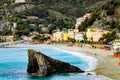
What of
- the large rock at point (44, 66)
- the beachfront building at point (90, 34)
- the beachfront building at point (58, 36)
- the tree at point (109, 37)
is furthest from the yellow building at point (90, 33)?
the large rock at point (44, 66)

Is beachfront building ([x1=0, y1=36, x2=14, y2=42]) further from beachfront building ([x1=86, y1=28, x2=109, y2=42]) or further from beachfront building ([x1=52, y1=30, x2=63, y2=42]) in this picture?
beachfront building ([x1=86, y1=28, x2=109, y2=42])

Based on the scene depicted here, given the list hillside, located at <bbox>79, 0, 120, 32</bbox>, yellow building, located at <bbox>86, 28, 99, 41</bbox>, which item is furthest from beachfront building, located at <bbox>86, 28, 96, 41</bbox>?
hillside, located at <bbox>79, 0, 120, 32</bbox>

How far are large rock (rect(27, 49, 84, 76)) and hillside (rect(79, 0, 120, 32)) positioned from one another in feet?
265

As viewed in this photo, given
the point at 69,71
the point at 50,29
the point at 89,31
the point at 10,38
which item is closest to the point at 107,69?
the point at 69,71

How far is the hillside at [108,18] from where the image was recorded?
418ft

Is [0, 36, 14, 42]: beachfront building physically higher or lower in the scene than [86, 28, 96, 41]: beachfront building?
lower

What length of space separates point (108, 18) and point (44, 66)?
297ft

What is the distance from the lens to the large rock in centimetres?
4125

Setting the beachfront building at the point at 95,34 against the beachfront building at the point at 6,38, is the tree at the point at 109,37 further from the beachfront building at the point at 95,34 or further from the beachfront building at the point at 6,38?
the beachfront building at the point at 6,38

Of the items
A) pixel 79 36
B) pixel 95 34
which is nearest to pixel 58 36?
pixel 79 36

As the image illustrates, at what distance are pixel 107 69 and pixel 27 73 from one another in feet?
27.9

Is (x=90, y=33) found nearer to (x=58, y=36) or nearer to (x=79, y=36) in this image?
(x=79, y=36)

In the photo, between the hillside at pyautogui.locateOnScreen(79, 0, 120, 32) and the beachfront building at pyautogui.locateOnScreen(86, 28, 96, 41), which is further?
the hillside at pyautogui.locateOnScreen(79, 0, 120, 32)

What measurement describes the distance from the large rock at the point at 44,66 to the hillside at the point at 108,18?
80.7 meters
